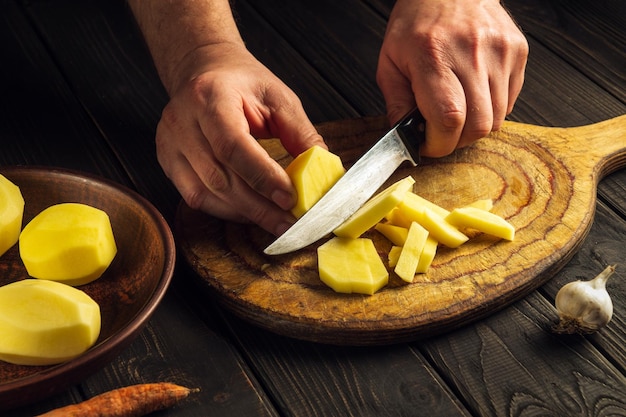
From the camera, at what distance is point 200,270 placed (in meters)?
1.78

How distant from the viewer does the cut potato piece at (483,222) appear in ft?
5.89

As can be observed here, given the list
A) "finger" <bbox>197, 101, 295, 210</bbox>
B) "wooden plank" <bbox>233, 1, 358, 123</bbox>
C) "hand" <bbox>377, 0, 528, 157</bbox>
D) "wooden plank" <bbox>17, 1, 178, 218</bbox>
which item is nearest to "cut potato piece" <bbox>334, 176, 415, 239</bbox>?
"finger" <bbox>197, 101, 295, 210</bbox>

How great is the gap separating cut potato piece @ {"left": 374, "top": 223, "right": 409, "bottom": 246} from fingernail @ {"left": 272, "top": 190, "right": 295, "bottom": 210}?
0.68ft

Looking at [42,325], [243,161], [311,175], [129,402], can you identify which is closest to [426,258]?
[311,175]

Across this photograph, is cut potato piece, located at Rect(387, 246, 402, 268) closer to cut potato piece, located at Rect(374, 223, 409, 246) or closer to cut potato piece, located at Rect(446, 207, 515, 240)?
cut potato piece, located at Rect(374, 223, 409, 246)

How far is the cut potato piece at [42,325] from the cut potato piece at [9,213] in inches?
9.6

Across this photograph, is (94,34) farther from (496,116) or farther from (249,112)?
(496,116)

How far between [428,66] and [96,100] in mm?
938

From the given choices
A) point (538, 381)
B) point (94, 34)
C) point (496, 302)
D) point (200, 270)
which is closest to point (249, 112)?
point (200, 270)

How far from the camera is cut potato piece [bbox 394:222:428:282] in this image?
→ 1.71 m

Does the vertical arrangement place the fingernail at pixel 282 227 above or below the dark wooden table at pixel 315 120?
Result: above

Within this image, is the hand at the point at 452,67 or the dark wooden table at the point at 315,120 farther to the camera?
the hand at the point at 452,67

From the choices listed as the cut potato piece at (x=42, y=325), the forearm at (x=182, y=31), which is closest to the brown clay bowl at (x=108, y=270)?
the cut potato piece at (x=42, y=325)

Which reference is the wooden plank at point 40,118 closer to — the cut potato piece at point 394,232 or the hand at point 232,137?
the hand at point 232,137
